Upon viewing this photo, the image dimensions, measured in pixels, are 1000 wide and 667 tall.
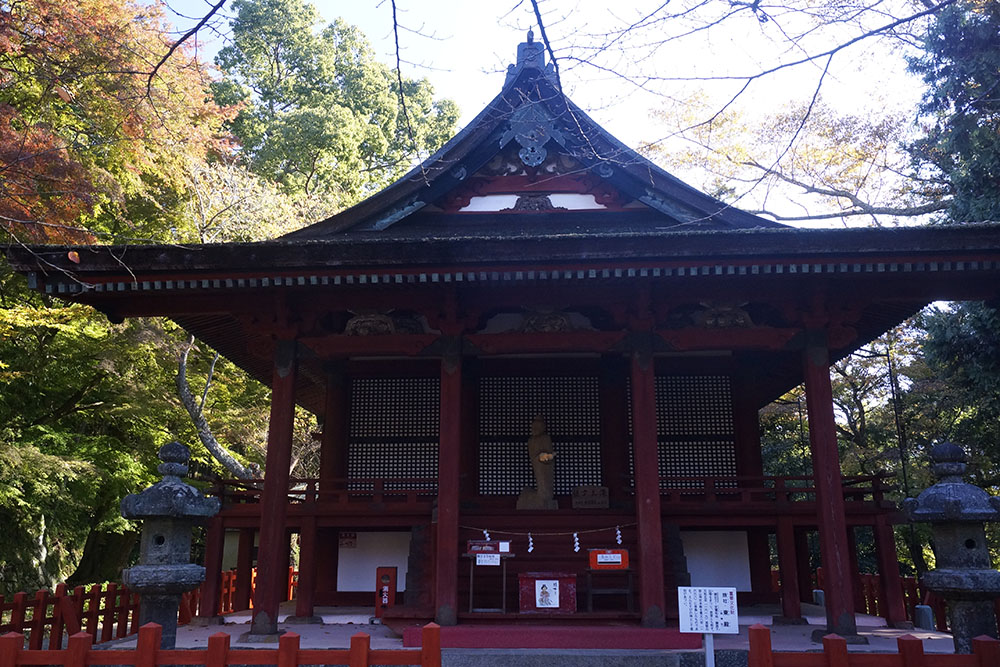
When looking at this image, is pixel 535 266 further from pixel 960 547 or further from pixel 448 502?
pixel 960 547

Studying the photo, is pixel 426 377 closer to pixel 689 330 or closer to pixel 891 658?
pixel 689 330

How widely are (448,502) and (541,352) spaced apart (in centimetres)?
247

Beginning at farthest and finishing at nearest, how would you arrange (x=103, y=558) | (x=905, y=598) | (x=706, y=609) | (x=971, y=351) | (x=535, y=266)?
(x=103, y=558)
(x=971, y=351)
(x=905, y=598)
(x=535, y=266)
(x=706, y=609)

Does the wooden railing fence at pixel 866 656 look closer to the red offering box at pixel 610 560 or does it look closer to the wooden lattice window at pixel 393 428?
A: the red offering box at pixel 610 560

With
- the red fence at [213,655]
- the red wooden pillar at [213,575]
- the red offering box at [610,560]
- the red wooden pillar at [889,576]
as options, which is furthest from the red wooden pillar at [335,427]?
the red wooden pillar at [889,576]

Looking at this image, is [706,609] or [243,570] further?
[243,570]

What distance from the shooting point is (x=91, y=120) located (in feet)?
50.0

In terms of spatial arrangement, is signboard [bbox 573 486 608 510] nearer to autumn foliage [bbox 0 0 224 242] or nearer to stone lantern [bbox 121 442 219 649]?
stone lantern [bbox 121 442 219 649]

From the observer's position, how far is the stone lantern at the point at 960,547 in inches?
250

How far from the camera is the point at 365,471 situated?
489 inches

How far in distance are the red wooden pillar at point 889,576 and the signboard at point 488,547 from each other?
542 centimetres

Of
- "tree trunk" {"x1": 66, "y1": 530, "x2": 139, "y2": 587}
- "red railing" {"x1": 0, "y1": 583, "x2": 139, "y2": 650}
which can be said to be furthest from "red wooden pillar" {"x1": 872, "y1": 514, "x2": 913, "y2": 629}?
"tree trunk" {"x1": 66, "y1": 530, "x2": 139, "y2": 587}

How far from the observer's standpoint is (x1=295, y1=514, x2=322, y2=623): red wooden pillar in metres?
10.4

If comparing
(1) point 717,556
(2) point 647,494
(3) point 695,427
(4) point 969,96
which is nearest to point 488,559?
(2) point 647,494
